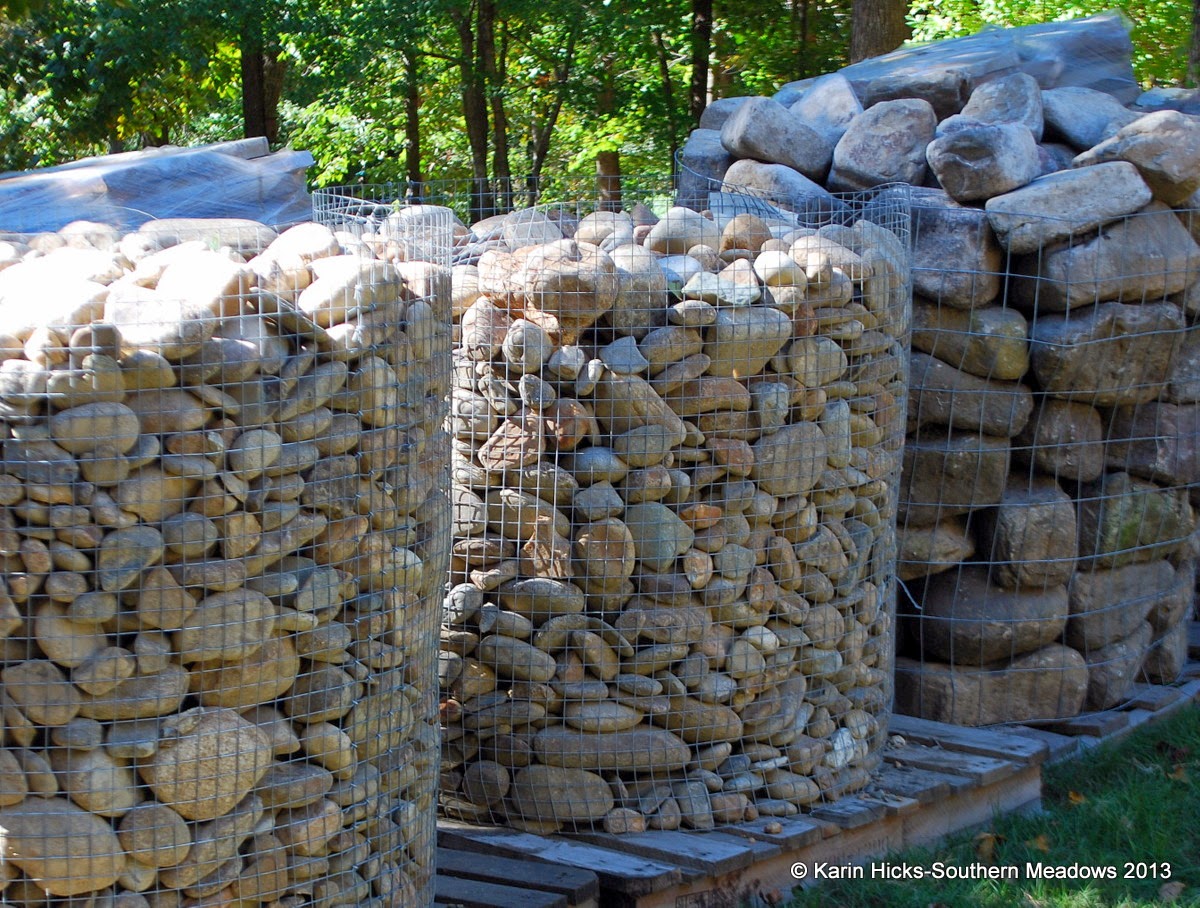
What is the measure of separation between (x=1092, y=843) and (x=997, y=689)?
3.08ft

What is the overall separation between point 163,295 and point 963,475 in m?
3.35

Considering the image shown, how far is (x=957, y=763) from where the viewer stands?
462cm

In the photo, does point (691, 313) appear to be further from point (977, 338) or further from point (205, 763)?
point (205, 763)

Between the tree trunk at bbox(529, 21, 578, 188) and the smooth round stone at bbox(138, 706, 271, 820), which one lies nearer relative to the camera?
the smooth round stone at bbox(138, 706, 271, 820)

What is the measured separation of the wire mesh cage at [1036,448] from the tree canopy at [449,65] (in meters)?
4.76

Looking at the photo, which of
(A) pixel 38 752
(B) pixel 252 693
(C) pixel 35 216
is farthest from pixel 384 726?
(C) pixel 35 216

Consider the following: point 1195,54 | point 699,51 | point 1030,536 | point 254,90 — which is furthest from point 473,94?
point 1030,536

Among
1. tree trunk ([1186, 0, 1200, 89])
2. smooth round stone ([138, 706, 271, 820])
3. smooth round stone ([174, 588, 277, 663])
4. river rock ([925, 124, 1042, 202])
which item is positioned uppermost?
tree trunk ([1186, 0, 1200, 89])

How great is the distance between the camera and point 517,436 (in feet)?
12.8

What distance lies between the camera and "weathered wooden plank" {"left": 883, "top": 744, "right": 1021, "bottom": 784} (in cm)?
455

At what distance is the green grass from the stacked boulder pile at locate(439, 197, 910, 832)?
1.34 ft

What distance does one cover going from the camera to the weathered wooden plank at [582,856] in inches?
143

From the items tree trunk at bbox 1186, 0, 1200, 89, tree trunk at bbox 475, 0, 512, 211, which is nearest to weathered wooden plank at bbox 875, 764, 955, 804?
tree trunk at bbox 1186, 0, 1200, 89

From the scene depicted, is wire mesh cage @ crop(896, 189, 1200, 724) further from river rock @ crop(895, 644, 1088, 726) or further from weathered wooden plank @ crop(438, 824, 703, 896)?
weathered wooden plank @ crop(438, 824, 703, 896)
